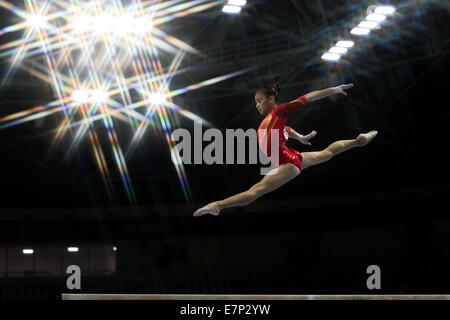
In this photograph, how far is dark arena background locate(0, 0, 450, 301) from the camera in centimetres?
1402

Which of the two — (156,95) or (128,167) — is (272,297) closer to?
(156,95)

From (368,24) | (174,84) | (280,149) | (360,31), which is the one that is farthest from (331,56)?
(280,149)

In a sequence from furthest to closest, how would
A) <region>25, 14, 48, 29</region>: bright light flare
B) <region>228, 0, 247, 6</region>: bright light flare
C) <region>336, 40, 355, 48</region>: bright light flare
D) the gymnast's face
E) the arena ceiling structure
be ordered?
the arena ceiling structure → <region>336, 40, 355, 48</region>: bright light flare → <region>25, 14, 48, 29</region>: bright light flare → <region>228, 0, 247, 6</region>: bright light flare → the gymnast's face

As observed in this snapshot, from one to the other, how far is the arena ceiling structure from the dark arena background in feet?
0.18

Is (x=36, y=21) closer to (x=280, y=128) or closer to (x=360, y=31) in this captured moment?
(x=360, y=31)

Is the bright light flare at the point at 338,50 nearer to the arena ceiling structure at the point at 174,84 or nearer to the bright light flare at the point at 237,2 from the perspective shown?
the arena ceiling structure at the point at 174,84

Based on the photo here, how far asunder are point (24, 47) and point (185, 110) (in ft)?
18.8

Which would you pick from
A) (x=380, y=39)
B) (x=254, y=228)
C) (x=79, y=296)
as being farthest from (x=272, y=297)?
(x=254, y=228)

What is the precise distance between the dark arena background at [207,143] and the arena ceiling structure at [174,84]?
0.18 feet

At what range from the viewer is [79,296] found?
268 inches

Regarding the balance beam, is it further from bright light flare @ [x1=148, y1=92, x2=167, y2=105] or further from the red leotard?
bright light flare @ [x1=148, y1=92, x2=167, y2=105]

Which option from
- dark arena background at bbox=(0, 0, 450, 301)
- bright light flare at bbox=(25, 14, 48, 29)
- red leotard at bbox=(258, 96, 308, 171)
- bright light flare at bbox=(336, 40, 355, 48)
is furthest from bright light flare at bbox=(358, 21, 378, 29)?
bright light flare at bbox=(25, 14, 48, 29)

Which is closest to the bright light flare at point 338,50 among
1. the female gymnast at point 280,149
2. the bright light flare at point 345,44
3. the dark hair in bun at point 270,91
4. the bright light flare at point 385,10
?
the bright light flare at point 345,44

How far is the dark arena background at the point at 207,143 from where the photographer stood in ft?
46.0
